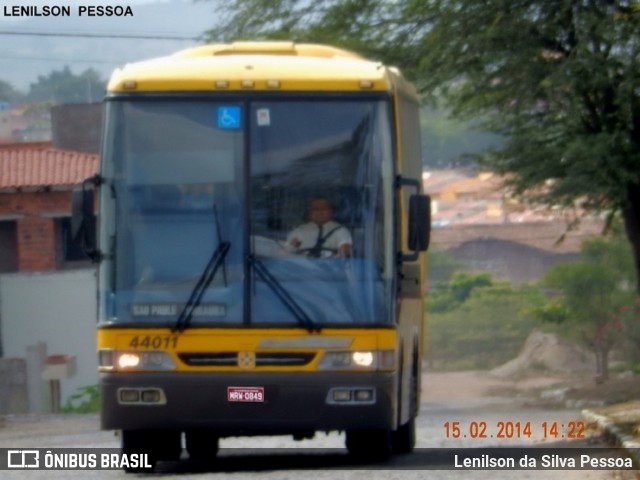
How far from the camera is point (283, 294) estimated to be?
10266mm

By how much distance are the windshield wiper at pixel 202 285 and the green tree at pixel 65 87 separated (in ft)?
177

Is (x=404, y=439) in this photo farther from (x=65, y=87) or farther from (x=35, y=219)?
(x=65, y=87)

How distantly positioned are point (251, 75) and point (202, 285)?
1673 millimetres

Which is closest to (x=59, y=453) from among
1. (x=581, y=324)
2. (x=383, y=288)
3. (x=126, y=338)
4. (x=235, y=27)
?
(x=126, y=338)

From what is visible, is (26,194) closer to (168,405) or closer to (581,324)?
(581,324)

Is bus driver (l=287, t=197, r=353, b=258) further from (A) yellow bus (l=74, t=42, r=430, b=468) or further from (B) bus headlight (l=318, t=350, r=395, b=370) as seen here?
(B) bus headlight (l=318, t=350, r=395, b=370)

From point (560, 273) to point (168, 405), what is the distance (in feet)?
87.7

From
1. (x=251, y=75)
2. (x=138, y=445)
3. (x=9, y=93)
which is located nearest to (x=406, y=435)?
(x=138, y=445)

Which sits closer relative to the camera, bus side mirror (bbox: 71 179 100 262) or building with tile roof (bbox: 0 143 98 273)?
bus side mirror (bbox: 71 179 100 262)

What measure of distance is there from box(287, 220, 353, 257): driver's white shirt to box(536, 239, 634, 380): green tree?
21.9 metres

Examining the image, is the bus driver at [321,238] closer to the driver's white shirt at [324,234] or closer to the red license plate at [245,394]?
the driver's white shirt at [324,234]

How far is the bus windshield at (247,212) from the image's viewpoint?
10.3m

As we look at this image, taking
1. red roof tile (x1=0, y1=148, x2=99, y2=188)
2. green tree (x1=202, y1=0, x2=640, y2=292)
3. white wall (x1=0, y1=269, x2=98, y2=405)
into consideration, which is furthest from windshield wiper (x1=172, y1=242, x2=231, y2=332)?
red roof tile (x1=0, y1=148, x2=99, y2=188)

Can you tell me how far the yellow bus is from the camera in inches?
403
